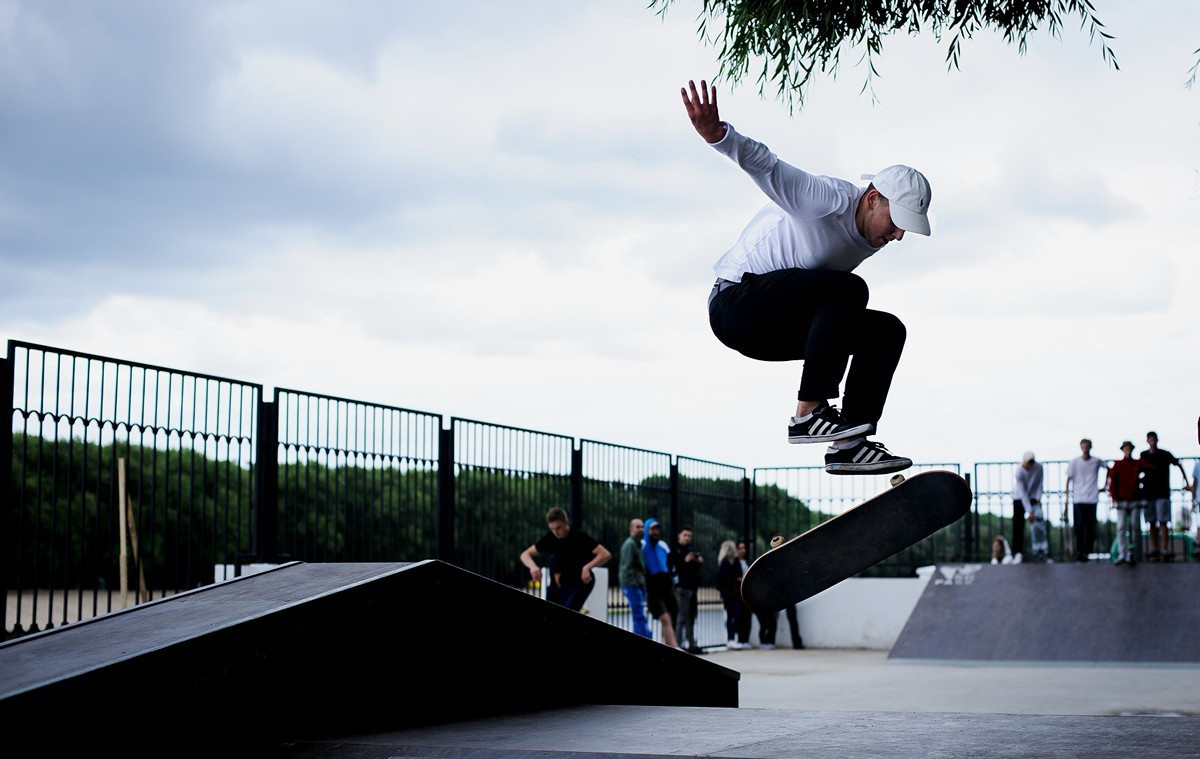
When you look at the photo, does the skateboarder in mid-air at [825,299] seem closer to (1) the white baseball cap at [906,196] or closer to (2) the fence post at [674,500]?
(1) the white baseball cap at [906,196]

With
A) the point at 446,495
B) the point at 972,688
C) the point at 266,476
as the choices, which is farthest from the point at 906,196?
the point at 446,495

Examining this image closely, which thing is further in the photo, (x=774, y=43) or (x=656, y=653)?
(x=774, y=43)

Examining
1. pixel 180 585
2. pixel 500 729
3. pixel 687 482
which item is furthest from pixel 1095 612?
pixel 500 729

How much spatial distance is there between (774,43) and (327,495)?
5688 millimetres

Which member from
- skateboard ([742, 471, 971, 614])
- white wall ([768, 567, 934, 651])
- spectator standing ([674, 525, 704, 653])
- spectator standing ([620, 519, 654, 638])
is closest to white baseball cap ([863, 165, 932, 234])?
skateboard ([742, 471, 971, 614])

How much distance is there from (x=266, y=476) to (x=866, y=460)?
6.48 m

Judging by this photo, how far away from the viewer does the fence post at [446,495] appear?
12.1 m

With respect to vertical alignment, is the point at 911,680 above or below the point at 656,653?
below

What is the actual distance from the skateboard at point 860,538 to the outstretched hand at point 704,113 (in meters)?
1.74

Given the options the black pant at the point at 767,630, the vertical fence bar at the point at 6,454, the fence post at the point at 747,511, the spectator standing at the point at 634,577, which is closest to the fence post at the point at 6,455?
the vertical fence bar at the point at 6,454

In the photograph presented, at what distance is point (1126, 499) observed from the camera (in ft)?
51.1

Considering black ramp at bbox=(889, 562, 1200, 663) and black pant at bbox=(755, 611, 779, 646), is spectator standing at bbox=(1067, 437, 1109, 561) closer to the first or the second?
black ramp at bbox=(889, 562, 1200, 663)

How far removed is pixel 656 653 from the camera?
572cm

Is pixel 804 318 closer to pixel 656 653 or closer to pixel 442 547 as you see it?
pixel 656 653
